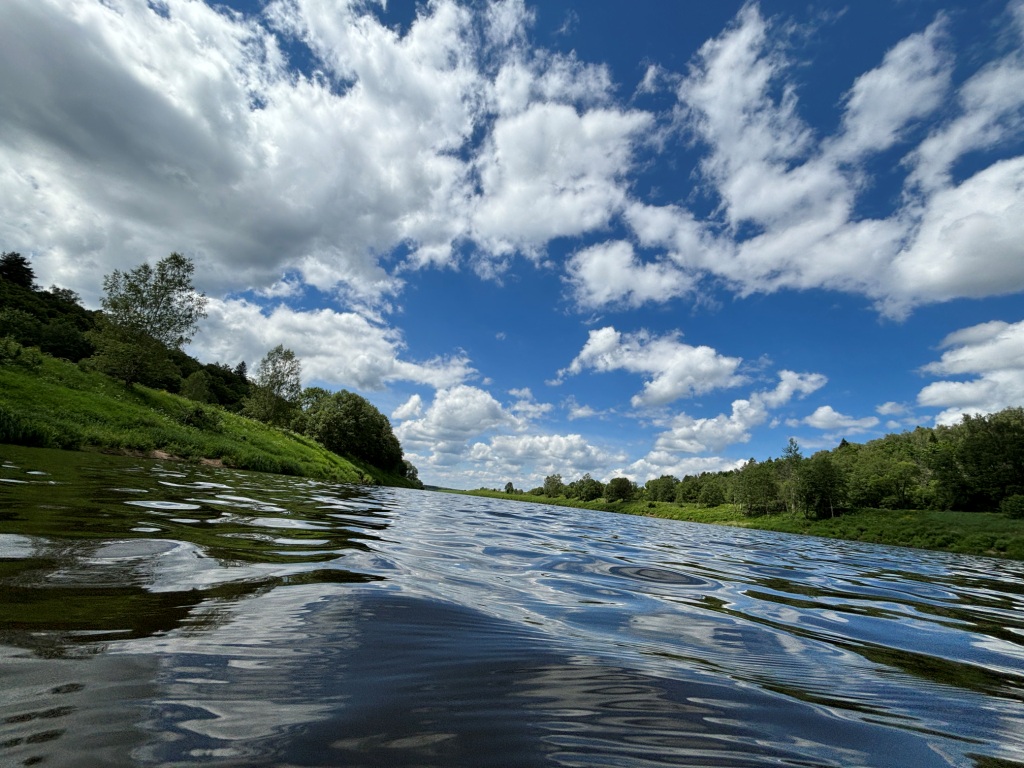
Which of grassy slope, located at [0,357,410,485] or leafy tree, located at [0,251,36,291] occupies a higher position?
leafy tree, located at [0,251,36,291]

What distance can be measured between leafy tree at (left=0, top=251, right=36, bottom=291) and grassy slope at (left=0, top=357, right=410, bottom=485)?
97.1m

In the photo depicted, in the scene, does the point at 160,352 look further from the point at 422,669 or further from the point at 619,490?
the point at 619,490

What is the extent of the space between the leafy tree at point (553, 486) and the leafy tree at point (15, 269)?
159m

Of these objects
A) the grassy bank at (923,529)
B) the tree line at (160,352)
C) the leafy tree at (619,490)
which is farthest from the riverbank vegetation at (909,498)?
the tree line at (160,352)

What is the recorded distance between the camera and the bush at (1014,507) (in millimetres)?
59938

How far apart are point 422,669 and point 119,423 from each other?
3088 cm

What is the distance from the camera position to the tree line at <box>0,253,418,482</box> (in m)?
34.4

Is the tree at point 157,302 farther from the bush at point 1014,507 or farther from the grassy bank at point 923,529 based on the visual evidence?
the bush at point 1014,507

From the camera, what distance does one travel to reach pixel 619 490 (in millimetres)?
145875

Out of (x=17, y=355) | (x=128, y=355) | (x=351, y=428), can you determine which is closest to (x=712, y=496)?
(x=351, y=428)

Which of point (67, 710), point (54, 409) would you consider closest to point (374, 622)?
point (67, 710)

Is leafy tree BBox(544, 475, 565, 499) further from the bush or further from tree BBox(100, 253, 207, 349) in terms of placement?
tree BBox(100, 253, 207, 349)

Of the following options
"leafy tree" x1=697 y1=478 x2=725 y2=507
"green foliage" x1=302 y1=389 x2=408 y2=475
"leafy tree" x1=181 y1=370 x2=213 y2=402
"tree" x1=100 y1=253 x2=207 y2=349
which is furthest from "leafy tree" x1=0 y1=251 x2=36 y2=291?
"leafy tree" x1=697 y1=478 x2=725 y2=507

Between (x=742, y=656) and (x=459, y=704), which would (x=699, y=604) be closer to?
(x=742, y=656)
